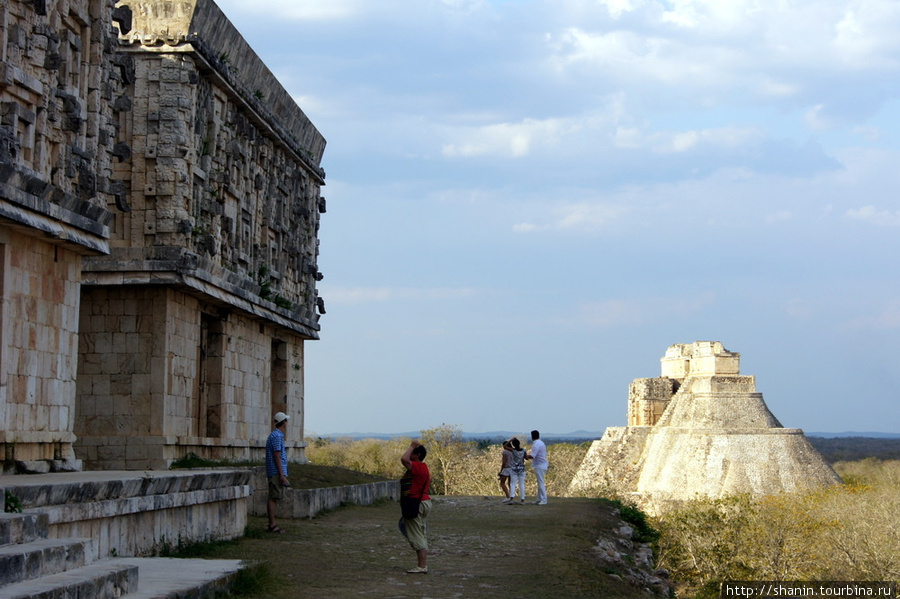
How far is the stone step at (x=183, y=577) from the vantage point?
20.6ft

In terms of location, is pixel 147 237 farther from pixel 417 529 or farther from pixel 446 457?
pixel 446 457

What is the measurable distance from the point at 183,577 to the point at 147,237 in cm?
947

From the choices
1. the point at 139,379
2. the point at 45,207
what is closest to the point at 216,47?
the point at 139,379

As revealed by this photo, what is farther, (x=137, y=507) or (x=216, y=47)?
(x=216, y=47)

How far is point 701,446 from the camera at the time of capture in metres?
39.9

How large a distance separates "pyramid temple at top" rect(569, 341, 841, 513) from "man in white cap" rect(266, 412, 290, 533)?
2733cm

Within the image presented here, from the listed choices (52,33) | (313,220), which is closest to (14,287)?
(52,33)

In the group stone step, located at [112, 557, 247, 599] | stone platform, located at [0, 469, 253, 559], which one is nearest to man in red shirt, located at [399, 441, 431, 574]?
stone step, located at [112, 557, 247, 599]

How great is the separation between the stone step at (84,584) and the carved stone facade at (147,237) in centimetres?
452

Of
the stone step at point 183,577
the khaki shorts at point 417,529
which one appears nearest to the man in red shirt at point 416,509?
the khaki shorts at point 417,529

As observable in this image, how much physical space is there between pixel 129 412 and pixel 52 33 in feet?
20.5

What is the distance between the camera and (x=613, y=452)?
4384 cm

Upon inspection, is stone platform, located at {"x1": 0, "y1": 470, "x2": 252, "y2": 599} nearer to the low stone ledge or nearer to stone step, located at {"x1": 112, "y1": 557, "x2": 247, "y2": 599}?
stone step, located at {"x1": 112, "y1": 557, "x2": 247, "y2": 599}

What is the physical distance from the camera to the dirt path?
8.20 m
